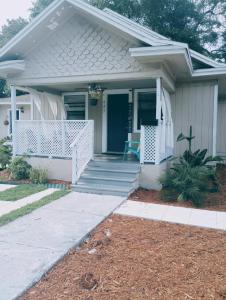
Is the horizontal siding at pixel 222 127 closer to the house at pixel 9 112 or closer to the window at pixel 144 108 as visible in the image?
the window at pixel 144 108

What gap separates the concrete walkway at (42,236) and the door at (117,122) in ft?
14.6

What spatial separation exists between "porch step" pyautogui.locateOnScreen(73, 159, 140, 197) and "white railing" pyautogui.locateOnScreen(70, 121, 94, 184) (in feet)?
0.55

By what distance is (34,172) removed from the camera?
820 cm

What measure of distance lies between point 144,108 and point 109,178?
12.6 ft

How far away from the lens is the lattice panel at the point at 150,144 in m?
7.62

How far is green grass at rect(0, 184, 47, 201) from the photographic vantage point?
6484 millimetres

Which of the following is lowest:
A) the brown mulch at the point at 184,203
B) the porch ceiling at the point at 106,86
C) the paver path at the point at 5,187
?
the brown mulch at the point at 184,203

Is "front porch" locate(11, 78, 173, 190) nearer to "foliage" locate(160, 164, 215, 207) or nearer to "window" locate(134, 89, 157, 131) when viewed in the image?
"window" locate(134, 89, 157, 131)

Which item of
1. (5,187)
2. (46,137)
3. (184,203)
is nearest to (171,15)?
(46,137)

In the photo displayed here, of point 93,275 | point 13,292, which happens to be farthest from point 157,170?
point 13,292

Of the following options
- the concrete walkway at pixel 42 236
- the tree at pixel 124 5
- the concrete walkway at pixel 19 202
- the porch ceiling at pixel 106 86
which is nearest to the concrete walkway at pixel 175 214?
the concrete walkway at pixel 42 236

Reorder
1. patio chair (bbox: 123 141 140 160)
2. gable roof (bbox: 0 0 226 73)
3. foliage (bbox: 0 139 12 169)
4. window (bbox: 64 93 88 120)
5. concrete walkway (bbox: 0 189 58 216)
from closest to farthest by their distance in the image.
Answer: concrete walkway (bbox: 0 189 58 216), gable roof (bbox: 0 0 226 73), patio chair (bbox: 123 141 140 160), foliage (bbox: 0 139 12 169), window (bbox: 64 93 88 120)

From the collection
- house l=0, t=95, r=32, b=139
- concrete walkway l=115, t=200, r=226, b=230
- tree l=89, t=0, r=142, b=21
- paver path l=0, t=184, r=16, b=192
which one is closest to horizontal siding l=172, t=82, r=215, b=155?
concrete walkway l=115, t=200, r=226, b=230

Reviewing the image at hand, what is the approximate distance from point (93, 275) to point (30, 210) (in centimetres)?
267
